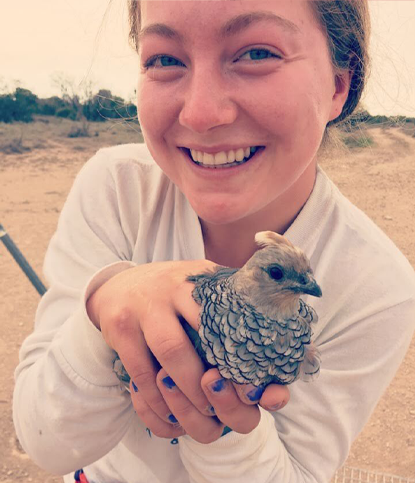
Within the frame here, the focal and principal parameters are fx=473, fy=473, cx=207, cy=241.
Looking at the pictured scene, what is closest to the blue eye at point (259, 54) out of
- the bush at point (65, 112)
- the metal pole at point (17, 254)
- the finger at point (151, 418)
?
the finger at point (151, 418)

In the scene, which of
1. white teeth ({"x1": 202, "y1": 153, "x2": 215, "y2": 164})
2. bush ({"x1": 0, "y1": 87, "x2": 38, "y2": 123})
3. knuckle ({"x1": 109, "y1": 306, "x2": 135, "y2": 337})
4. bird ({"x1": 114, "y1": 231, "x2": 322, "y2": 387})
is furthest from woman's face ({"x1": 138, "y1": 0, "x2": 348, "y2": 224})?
bush ({"x1": 0, "y1": 87, "x2": 38, "y2": 123})

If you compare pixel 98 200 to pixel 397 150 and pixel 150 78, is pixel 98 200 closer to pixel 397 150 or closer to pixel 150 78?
pixel 150 78

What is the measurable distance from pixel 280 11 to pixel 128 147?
2.78 ft

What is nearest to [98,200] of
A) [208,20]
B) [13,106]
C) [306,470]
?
[208,20]

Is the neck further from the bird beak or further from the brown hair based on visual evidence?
the bird beak

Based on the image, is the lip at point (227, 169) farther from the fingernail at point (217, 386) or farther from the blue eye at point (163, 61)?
the fingernail at point (217, 386)

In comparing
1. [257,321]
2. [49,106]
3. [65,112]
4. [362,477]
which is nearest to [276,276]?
[257,321]

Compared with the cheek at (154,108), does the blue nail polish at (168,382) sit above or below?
below

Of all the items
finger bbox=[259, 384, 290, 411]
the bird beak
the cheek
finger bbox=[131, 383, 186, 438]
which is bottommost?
finger bbox=[131, 383, 186, 438]

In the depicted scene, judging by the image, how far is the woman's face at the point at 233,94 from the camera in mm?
1111

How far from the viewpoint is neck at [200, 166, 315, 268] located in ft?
5.14

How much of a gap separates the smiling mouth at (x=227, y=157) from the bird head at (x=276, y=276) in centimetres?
27

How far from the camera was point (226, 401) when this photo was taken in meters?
1.10

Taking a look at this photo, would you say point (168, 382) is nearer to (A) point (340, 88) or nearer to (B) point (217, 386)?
(B) point (217, 386)
